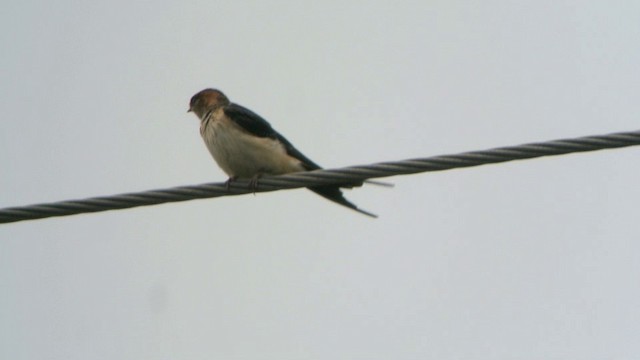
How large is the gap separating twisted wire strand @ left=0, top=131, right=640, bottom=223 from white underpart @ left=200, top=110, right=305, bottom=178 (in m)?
1.51

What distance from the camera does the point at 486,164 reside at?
5.85 metres

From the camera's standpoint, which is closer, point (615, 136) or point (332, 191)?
point (615, 136)

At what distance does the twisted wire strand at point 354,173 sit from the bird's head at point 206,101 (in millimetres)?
2527

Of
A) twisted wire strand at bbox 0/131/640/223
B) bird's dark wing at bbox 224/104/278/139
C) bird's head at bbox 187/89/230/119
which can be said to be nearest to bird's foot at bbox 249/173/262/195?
twisted wire strand at bbox 0/131/640/223

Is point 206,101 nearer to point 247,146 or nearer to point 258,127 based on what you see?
point 258,127

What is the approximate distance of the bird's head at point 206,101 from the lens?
921 centimetres

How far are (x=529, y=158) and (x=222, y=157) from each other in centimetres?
296

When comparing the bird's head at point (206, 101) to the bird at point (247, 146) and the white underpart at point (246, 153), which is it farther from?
the white underpart at point (246, 153)

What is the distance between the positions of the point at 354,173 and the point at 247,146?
231cm

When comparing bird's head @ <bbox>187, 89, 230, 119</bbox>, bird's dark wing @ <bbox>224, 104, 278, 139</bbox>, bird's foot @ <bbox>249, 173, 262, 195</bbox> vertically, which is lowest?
bird's foot @ <bbox>249, 173, 262, 195</bbox>

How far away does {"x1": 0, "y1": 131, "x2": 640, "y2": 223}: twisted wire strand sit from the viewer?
571 centimetres

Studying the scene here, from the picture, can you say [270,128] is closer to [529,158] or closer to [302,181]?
[302,181]

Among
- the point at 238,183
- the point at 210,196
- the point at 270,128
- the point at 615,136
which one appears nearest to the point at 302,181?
the point at 210,196

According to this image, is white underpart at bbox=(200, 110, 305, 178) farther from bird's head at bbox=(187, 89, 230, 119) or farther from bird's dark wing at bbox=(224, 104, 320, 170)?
bird's head at bbox=(187, 89, 230, 119)
